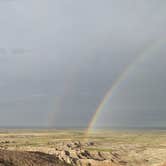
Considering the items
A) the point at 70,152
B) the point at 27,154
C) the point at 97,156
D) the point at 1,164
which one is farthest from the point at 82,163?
the point at 1,164

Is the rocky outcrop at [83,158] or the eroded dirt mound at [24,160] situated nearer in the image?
the eroded dirt mound at [24,160]

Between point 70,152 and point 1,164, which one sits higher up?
point 70,152

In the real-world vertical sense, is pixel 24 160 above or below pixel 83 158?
below

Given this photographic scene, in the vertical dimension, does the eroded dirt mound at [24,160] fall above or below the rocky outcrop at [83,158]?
below

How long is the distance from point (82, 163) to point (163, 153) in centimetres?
3610

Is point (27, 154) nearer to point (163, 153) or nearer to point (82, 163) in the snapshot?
point (82, 163)

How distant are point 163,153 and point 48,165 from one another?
67.4 meters

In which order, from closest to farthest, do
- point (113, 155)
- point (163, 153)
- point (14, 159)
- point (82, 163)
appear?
point (14, 159) → point (82, 163) → point (113, 155) → point (163, 153)

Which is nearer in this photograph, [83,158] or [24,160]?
[24,160]

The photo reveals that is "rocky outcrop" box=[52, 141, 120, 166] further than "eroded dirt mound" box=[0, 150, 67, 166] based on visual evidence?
Yes

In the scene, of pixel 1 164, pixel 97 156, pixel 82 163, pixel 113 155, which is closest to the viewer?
pixel 1 164

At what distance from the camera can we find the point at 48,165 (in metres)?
33.2

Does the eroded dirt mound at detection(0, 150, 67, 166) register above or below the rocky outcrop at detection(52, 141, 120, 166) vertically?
below

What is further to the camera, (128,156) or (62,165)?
(128,156)
